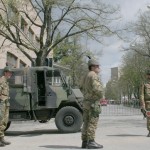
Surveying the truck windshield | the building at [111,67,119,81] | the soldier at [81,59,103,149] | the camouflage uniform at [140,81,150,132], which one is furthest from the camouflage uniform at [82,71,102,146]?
the building at [111,67,119,81]

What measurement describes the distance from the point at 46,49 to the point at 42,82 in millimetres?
8875

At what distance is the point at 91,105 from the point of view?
9.28m

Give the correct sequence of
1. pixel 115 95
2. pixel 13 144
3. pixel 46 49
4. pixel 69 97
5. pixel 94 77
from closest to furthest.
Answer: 1. pixel 94 77
2. pixel 13 144
3. pixel 69 97
4. pixel 46 49
5. pixel 115 95

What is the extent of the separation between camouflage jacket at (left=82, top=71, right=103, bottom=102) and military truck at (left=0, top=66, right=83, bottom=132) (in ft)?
15.2

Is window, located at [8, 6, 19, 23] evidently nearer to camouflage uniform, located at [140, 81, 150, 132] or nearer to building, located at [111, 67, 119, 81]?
camouflage uniform, located at [140, 81, 150, 132]

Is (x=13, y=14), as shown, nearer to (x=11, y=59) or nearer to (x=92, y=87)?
(x=92, y=87)

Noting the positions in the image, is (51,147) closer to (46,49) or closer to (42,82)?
(42,82)

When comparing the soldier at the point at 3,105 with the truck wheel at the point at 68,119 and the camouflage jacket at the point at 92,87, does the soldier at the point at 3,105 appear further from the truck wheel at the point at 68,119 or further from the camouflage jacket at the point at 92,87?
the truck wheel at the point at 68,119

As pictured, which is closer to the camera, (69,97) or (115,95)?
(69,97)

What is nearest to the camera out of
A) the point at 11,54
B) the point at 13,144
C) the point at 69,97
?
the point at 13,144

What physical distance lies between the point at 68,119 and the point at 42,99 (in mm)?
1064

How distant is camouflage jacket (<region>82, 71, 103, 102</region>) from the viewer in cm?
917

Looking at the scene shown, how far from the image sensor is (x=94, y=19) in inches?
905

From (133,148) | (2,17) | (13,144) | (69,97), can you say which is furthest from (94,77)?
(2,17)
